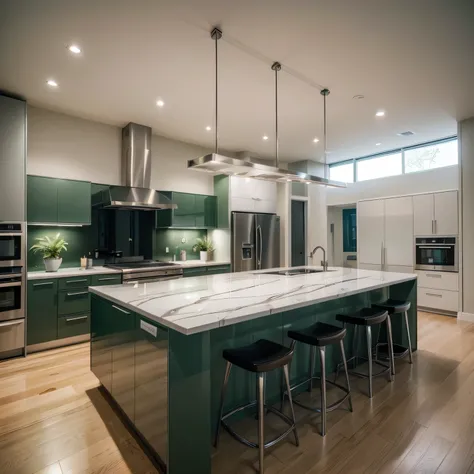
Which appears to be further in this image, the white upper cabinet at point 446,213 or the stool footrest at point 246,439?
the white upper cabinet at point 446,213

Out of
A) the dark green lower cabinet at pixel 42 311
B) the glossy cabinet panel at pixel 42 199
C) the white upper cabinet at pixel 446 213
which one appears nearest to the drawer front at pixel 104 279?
the dark green lower cabinet at pixel 42 311

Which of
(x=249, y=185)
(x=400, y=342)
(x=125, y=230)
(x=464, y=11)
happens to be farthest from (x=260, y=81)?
(x=400, y=342)

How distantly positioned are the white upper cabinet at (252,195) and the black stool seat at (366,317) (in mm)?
3102

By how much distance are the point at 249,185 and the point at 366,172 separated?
2747mm

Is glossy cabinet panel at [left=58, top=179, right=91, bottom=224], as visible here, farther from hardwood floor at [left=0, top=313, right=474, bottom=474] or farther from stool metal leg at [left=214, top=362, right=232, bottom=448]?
stool metal leg at [left=214, top=362, right=232, bottom=448]

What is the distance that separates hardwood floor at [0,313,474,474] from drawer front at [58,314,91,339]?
0.68 m

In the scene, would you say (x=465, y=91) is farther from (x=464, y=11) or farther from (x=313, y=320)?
(x=313, y=320)

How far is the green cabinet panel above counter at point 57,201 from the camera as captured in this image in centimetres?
367

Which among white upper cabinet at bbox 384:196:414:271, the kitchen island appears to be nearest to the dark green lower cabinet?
the kitchen island

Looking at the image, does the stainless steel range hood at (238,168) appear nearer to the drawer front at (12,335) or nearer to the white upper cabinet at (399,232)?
the drawer front at (12,335)

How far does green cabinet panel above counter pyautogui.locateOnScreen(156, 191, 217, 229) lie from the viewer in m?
4.88

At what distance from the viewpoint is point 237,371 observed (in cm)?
209

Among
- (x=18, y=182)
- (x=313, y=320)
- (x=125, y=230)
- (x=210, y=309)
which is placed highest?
(x=18, y=182)

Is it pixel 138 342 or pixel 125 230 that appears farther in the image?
pixel 125 230
